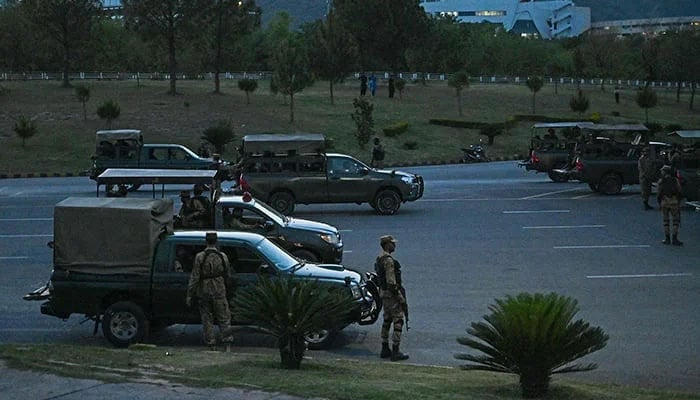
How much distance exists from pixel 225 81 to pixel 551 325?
67.3 metres

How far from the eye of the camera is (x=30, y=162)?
1741 inches

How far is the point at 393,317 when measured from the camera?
41.8 feet

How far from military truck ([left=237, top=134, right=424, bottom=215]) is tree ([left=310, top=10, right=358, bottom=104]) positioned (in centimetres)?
3491

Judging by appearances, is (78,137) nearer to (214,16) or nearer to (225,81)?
(214,16)

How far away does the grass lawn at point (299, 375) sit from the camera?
9477 mm

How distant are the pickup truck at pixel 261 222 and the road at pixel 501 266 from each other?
1.46 m

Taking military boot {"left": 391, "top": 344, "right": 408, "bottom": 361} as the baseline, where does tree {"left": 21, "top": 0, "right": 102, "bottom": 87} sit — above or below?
above

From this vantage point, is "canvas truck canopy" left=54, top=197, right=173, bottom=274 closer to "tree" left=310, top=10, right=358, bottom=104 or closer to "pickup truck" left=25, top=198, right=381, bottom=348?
"pickup truck" left=25, top=198, right=381, bottom=348

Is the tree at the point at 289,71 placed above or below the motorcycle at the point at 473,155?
above

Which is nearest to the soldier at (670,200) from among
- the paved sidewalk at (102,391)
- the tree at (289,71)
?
the paved sidewalk at (102,391)

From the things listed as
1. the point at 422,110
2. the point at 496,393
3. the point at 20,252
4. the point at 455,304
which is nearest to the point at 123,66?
the point at 422,110

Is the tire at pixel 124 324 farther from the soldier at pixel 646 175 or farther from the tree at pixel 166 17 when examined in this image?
the tree at pixel 166 17

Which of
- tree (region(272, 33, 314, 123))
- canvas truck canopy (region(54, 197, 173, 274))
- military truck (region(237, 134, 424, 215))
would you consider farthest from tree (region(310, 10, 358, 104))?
canvas truck canopy (region(54, 197, 173, 274))

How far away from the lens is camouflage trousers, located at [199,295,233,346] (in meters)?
→ 12.8
